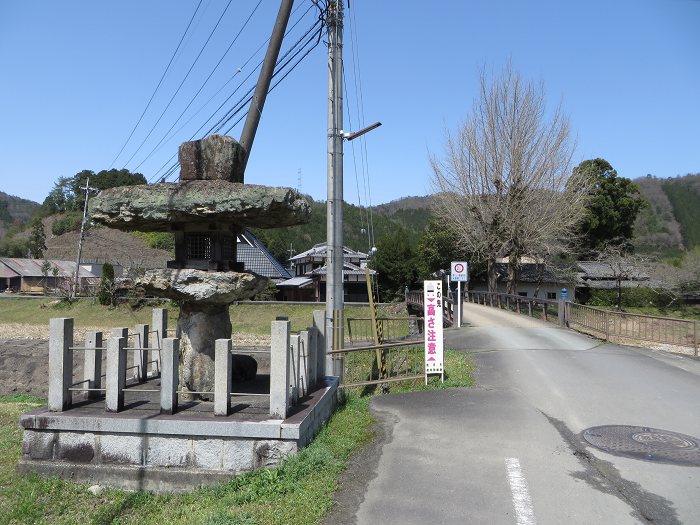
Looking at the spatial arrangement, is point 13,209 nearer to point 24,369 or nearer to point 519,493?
point 24,369

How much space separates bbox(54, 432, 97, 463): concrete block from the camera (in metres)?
6.26

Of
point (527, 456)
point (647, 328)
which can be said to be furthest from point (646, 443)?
point (647, 328)

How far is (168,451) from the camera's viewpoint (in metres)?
6.15

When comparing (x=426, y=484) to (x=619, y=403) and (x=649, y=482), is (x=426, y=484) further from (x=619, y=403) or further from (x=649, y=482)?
(x=619, y=403)

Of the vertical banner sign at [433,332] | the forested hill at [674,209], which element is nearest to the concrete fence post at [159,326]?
the vertical banner sign at [433,332]

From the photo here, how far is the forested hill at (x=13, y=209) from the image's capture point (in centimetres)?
14879

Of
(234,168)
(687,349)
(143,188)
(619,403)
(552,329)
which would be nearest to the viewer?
(143,188)

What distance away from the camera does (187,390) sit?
7.45 meters

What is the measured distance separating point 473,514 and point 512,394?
15.9 ft

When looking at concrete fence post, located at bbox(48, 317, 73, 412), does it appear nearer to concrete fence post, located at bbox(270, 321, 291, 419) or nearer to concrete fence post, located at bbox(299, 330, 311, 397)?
concrete fence post, located at bbox(270, 321, 291, 419)

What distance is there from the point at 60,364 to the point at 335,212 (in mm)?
5911

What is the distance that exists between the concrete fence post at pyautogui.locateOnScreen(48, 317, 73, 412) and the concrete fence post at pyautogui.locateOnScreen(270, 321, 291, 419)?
2.59m

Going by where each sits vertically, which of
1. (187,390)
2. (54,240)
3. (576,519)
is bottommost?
(576,519)

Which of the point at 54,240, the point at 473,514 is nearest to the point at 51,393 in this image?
the point at 473,514
